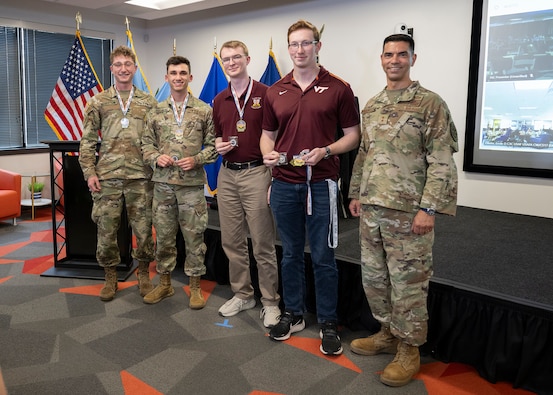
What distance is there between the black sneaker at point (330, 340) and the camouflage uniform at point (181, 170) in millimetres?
983

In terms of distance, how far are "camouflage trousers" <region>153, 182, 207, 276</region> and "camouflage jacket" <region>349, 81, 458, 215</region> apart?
1.17m

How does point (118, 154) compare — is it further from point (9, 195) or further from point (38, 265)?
point (9, 195)

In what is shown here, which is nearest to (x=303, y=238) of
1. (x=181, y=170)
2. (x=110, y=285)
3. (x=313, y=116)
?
(x=313, y=116)

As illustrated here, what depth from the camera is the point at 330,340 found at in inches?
97.6

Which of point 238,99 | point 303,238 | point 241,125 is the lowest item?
point 303,238

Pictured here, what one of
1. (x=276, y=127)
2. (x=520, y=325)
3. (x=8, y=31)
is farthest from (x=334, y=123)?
(x=8, y=31)

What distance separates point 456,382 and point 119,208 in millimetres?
2230

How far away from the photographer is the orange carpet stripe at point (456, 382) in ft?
7.20

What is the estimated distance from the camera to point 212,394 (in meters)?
2.14

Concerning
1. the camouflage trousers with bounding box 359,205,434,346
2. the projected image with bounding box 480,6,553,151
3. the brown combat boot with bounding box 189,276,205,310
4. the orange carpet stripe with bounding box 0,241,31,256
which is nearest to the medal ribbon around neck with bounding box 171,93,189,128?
the brown combat boot with bounding box 189,276,205,310

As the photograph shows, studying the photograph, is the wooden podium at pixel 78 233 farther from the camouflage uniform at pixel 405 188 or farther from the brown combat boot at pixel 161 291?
the camouflage uniform at pixel 405 188

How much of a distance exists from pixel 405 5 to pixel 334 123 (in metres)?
2.74

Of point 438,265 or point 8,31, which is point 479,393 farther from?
point 8,31

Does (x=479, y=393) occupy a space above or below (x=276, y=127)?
below
